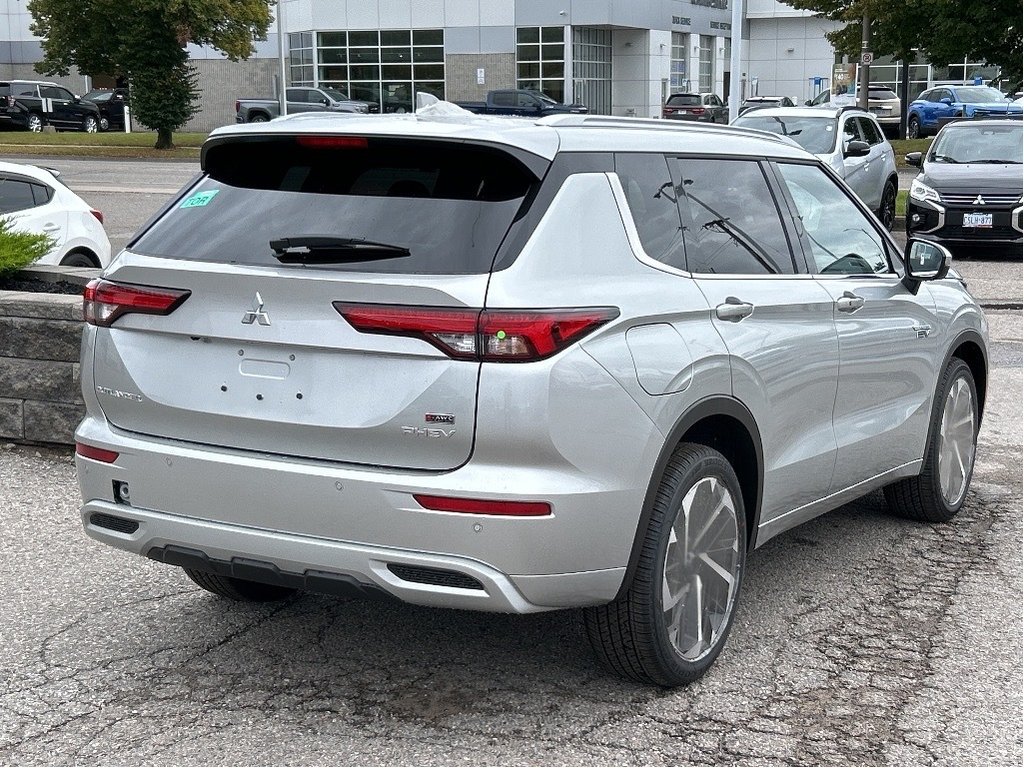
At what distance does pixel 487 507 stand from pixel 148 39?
3995 cm

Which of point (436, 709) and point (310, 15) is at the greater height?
point (310, 15)

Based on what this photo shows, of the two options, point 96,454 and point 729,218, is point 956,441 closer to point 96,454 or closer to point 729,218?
point 729,218

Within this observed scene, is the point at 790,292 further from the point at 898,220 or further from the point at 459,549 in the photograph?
the point at 898,220

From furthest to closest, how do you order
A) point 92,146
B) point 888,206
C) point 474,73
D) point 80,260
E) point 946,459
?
point 474,73 < point 92,146 < point 888,206 < point 80,260 < point 946,459

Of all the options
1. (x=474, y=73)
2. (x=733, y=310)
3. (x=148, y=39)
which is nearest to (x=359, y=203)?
(x=733, y=310)

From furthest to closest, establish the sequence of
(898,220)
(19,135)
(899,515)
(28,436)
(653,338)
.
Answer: (19,135) → (898,220) → (28,436) → (899,515) → (653,338)

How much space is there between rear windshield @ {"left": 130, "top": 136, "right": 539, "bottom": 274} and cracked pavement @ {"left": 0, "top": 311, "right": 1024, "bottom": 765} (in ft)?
4.47

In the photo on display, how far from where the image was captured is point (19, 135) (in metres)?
48.0

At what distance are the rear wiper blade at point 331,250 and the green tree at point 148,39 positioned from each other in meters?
→ 38.8

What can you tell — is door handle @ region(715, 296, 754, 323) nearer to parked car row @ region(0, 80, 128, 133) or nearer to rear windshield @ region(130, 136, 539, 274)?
rear windshield @ region(130, 136, 539, 274)

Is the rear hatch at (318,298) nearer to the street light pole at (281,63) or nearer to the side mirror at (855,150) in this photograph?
the side mirror at (855,150)

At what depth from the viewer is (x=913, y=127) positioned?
159 ft

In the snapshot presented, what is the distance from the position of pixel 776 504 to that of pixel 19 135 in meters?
47.5

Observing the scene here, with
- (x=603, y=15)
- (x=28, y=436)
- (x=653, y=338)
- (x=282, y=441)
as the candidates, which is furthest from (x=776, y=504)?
(x=603, y=15)
